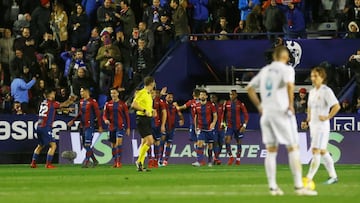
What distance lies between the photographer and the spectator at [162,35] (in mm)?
36469

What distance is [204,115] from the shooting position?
111 ft

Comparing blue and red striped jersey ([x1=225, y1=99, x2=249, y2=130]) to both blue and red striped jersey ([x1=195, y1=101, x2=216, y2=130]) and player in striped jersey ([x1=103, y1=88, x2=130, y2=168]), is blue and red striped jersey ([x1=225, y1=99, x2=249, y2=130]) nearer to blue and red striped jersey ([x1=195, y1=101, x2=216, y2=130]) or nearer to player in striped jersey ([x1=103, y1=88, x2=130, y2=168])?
blue and red striped jersey ([x1=195, y1=101, x2=216, y2=130])

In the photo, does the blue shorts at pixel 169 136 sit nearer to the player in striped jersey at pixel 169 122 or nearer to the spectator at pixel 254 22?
the player in striped jersey at pixel 169 122

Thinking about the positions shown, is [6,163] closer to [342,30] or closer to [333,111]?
[342,30]

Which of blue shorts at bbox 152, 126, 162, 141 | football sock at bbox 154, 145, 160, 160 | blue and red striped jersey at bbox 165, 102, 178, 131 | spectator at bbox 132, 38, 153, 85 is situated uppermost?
spectator at bbox 132, 38, 153, 85

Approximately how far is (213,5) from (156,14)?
2.24 metres

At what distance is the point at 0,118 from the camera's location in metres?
36.1

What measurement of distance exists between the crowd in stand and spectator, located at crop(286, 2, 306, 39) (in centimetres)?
3

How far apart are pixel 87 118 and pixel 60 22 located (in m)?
6.66

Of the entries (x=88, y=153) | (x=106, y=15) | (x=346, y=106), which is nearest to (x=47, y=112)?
(x=88, y=153)

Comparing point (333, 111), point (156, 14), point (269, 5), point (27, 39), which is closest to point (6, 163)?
point (27, 39)

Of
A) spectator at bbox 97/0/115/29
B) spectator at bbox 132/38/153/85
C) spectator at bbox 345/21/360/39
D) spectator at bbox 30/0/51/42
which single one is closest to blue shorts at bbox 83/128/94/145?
spectator at bbox 132/38/153/85

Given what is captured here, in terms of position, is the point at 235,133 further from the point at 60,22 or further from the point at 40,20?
the point at 40,20

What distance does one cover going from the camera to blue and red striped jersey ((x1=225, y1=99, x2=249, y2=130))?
3438 centimetres
